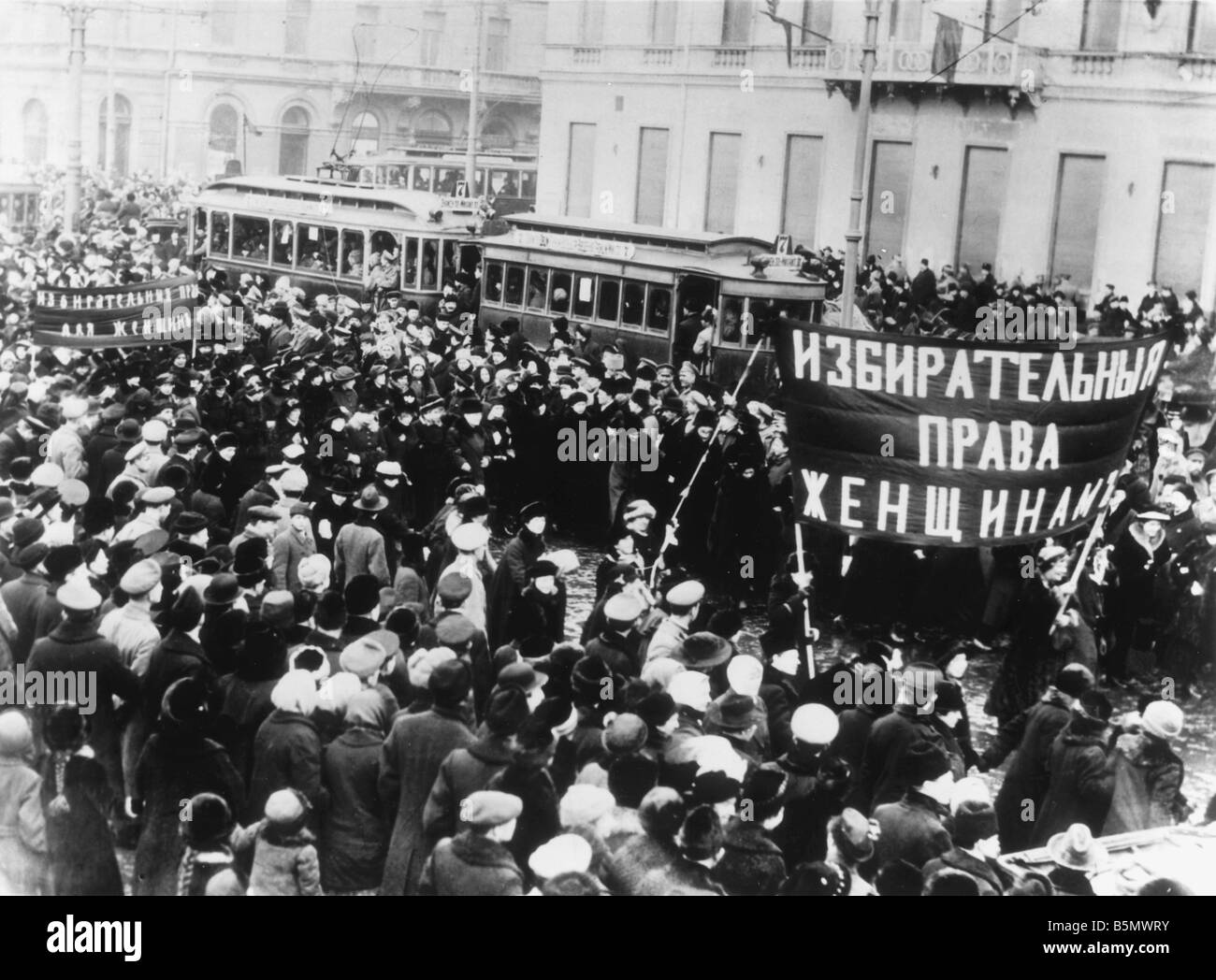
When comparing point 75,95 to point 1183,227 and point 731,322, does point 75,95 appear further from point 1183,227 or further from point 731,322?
point 1183,227

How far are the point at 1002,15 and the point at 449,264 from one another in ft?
28.1

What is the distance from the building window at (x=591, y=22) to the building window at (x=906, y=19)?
5101mm

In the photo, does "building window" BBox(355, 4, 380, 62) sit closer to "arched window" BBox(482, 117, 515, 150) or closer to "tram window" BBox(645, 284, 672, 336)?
"arched window" BBox(482, 117, 515, 150)

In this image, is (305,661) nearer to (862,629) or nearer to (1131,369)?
(1131,369)

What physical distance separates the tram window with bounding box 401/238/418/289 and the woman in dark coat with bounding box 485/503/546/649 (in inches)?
494

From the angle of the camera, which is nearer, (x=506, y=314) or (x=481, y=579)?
(x=481, y=579)

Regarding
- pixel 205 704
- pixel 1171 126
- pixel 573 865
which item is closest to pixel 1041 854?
pixel 573 865

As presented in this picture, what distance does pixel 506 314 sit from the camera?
20.0 metres

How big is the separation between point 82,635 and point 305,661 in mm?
1131

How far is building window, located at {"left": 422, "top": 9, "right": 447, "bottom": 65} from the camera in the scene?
27375mm

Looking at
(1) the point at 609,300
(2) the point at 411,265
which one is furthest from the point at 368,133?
(1) the point at 609,300

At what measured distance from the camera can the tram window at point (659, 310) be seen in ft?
57.2

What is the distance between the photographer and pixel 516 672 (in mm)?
6805
